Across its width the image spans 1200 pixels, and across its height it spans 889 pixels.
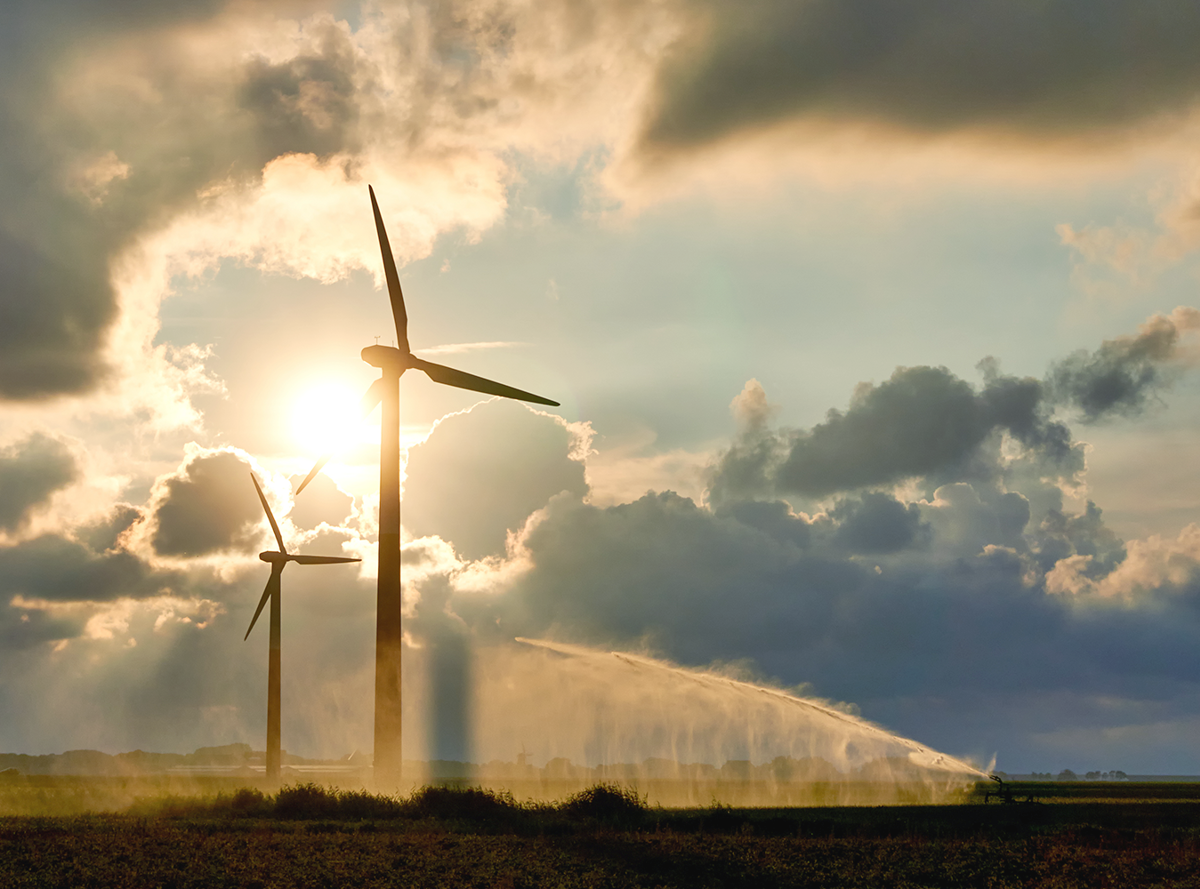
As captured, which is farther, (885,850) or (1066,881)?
(885,850)

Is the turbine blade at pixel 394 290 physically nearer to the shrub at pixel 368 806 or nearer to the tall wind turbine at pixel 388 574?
the tall wind turbine at pixel 388 574

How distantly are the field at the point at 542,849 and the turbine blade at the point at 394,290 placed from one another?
35.7 metres

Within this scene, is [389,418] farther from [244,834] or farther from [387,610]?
[244,834]

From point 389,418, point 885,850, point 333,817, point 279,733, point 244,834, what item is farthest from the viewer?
point 279,733

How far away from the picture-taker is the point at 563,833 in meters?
51.3

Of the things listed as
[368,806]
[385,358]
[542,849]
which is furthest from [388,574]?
[542,849]

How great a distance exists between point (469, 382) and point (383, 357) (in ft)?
25.2

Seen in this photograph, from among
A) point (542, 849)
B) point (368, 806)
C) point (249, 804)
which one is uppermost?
point (542, 849)

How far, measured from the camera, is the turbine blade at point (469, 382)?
3127 inches

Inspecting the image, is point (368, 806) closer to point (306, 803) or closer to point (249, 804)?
point (306, 803)

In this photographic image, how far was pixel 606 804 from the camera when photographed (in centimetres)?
6125

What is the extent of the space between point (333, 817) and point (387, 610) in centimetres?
1351

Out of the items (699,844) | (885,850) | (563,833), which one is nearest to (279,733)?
(563,833)

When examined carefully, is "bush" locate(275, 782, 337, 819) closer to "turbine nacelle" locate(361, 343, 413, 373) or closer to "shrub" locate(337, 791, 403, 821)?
"shrub" locate(337, 791, 403, 821)
